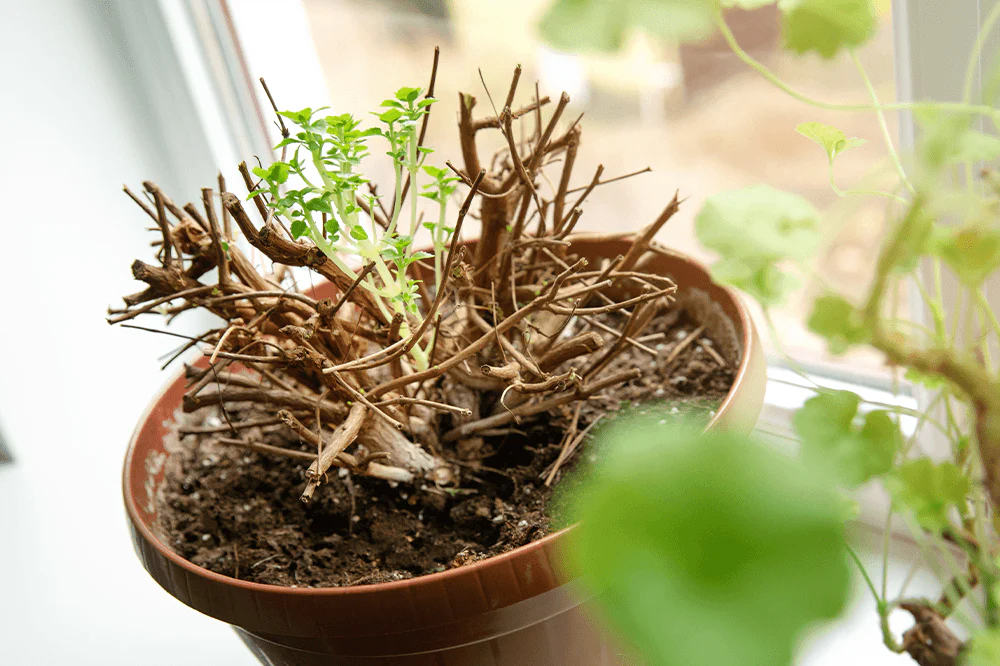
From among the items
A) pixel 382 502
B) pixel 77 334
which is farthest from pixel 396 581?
pixel 77 334

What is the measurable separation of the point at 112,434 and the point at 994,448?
3.76ft

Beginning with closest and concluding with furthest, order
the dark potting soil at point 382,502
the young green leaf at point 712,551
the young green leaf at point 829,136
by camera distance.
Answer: the young green leaf at point 712,551 < the young green leaf at point 829,136 < the dark potting soil at point 382,502

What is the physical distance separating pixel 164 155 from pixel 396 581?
0.89 meters

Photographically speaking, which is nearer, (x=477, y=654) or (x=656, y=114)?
(x=477, y=654)

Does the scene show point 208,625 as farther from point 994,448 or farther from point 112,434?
point 994,448

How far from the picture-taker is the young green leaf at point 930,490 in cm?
28

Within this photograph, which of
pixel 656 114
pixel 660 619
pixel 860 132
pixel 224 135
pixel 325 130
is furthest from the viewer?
pixel 224 135

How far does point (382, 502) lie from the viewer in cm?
60

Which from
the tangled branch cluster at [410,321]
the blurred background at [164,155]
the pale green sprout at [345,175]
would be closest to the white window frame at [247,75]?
the blurred background at [164,155]

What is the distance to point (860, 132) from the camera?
82cm

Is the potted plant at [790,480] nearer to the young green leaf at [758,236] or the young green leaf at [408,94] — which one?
the young green leaf at [758,236]

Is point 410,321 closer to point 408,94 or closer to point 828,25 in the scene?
point 408,94

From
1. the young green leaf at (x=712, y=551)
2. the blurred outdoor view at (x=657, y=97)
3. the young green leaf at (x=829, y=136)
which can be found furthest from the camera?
the blurred outdoor view at (x=657, y=97)

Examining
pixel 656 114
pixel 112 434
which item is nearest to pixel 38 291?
pixel 112 434
